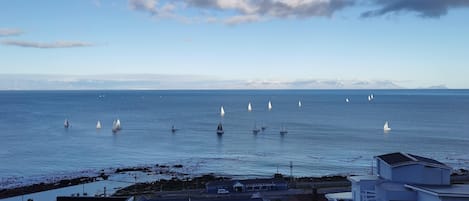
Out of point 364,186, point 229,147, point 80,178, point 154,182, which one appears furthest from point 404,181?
point 229,147

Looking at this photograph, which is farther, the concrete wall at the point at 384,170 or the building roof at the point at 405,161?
the concrete wall at the point at 384,170

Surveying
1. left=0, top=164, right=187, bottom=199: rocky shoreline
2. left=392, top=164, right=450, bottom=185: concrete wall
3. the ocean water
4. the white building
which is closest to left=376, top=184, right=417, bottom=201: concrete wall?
the white building

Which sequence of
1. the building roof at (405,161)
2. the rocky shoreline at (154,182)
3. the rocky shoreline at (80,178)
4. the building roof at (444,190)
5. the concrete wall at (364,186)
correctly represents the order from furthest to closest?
the rocky shoreline at (80,178)
the rocky shoreline at (154,182)
the concrete wall at (364,186)
the building roof at (405,161)
the building roof at (444,190)

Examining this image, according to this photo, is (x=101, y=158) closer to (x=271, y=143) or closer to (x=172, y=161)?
(x=172, y=161)

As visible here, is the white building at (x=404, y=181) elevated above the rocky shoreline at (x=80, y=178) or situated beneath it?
elevated above

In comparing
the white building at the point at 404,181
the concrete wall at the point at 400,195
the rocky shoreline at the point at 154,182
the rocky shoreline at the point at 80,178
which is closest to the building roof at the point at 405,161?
the white building at the point at 404,181

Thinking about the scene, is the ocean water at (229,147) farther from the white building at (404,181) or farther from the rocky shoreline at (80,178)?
the white building at (404,181)

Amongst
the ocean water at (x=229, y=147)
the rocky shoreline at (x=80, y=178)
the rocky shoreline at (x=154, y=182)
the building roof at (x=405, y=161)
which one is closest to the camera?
the building roof at (x=405, y=161)

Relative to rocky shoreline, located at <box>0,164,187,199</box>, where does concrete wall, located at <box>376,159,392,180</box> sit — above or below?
above

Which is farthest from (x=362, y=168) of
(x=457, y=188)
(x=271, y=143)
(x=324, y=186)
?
(x=457, y=188)

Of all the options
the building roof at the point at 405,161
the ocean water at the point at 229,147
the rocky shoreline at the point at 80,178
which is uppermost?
the building roof at the point at 405,161

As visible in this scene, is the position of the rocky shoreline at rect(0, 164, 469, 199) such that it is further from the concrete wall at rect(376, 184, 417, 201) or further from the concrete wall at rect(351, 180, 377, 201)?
the concrete wall at rect(376, 184, 417, 201)
